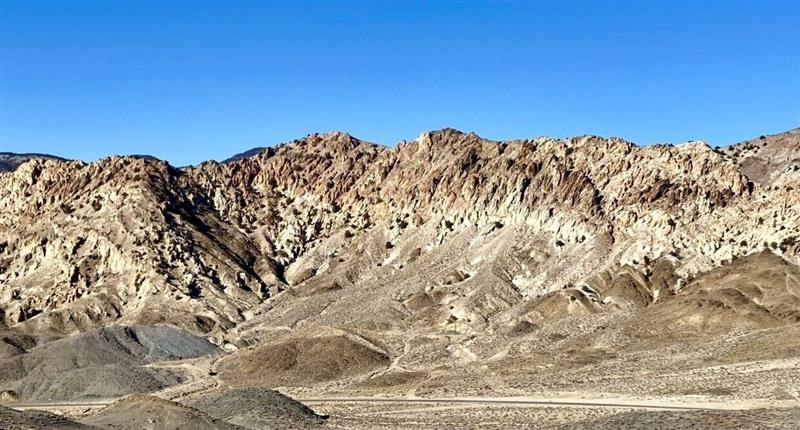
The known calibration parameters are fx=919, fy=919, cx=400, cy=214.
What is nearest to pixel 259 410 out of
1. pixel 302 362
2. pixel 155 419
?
pixel 155 419

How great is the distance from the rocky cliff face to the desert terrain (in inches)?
15.4

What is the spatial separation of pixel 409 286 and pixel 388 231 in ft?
66.5

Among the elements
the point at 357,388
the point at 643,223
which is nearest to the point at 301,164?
the point at 643,223

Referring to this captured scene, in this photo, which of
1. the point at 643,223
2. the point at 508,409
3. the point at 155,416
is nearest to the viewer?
the point at 155,416

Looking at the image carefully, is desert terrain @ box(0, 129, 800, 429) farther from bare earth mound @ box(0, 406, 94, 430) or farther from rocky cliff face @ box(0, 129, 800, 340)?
rocky cliff face @ box(0, 129, 800, 340)

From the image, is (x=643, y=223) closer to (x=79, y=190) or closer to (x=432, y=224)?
(x=432, y=224)

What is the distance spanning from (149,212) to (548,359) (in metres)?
76.7

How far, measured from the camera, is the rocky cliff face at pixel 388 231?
11950cm

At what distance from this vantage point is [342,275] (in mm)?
135125

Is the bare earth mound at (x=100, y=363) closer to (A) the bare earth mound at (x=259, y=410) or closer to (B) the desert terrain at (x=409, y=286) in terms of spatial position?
(B) the desert terrain at (x=409, y=286)

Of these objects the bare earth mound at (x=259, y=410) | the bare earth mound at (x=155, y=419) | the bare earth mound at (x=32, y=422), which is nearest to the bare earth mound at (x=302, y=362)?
the bare earth mound at (x=259, y=410)

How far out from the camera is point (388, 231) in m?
145

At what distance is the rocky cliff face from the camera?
120 meters

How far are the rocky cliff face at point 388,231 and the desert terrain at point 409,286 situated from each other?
39 cm
